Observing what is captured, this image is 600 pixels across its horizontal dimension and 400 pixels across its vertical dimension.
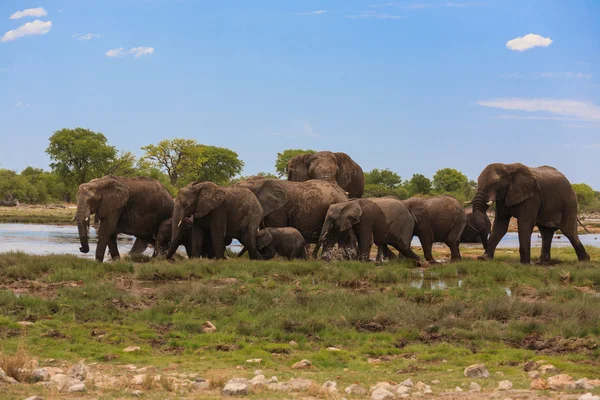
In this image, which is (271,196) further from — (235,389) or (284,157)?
(284,157)

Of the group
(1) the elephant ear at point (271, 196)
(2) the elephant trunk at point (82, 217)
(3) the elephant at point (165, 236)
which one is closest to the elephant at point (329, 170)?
(1) the elephant ear at point (271, 196)

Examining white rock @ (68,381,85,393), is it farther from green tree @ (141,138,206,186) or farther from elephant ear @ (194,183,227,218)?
green tree @ (141,138,206,186)

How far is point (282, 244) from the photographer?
76.5 ft

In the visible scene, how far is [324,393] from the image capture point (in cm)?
866

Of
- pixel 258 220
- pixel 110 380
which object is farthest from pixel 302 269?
pixel 110 380

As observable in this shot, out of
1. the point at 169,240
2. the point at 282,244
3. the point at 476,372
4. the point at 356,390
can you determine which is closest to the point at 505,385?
the point at 476,372

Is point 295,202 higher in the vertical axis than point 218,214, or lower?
higher

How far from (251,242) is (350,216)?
2.80 m

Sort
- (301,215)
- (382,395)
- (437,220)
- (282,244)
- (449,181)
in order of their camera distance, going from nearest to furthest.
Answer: (382,395), (282,244), (437,220), (301,215), (449,181)

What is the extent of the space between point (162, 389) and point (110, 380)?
0.82 m

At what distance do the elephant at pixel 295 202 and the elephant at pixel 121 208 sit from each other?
2587 millimetres

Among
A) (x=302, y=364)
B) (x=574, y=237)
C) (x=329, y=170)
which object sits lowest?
(x=302, y=364)

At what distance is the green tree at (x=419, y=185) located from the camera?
379 ft

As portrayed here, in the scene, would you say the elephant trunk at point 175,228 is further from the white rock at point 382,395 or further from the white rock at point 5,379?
the white rock at point 382,395
